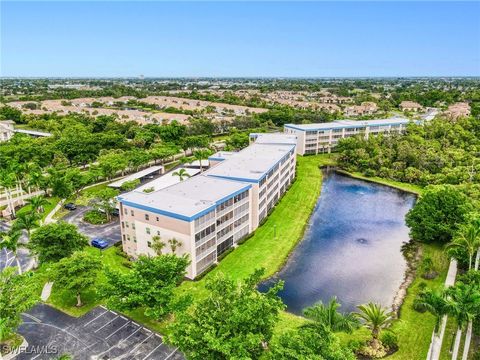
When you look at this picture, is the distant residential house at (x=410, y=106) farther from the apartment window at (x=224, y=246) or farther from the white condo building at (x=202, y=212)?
the apartment window at (x=224, y=246)

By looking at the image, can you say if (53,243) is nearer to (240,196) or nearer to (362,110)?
(240,196)

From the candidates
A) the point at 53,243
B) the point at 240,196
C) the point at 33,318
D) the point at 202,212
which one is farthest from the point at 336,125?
the point at 33,318

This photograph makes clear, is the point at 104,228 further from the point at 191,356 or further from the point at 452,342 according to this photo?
the point at 452,342

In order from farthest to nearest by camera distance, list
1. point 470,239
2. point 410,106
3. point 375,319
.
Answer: point 410,106 < point 470,239 < point 375,319

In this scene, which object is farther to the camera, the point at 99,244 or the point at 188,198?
the point at 99,244

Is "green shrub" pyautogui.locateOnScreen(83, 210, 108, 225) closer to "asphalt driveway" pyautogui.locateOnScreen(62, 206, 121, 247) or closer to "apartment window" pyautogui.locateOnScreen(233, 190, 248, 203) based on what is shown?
"asphalt driveway" pyautogui.locateOnScreen(62, 206, 121, 247)

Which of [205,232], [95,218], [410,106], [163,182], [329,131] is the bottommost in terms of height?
[95,218]

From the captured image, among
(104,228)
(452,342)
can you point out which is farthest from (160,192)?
(452,342)

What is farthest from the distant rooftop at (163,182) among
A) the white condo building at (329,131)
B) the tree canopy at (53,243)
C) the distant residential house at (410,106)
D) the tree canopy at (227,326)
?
the distant residential house at (410,106)
